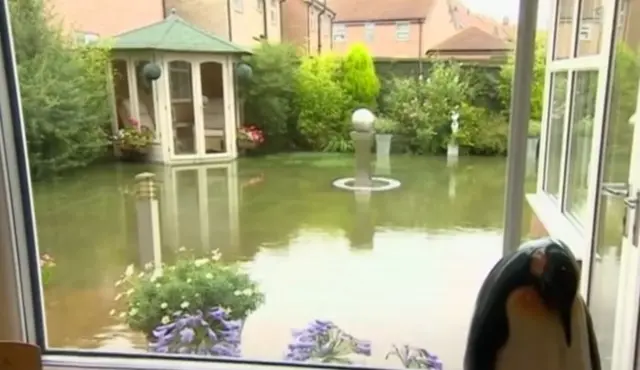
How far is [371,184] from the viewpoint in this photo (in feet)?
6.08

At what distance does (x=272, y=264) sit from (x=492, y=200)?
817 millimetres

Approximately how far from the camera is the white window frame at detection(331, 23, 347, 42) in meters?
1.60

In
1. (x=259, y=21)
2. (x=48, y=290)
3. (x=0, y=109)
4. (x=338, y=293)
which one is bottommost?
(x=338, y=293)

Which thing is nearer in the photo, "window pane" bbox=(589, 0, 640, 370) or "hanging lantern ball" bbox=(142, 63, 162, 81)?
"window pane" bbox=(589, 0, 640, 370)

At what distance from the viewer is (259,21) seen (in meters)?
Answer: 1.69

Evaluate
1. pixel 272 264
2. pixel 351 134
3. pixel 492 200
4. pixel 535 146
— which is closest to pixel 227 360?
pixel 272 264

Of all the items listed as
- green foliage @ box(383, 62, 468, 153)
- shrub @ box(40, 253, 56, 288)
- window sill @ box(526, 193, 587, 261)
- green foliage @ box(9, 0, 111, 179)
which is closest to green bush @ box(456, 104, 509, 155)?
green foliage @ box(383, 62, 468, 153)

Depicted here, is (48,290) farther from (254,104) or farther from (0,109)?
(254,104)

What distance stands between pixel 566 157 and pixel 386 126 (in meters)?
0.62

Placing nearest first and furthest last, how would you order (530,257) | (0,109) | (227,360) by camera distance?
Result: (530,257), (0,109), (227,360)

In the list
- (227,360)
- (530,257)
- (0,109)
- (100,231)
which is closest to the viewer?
(530,257)

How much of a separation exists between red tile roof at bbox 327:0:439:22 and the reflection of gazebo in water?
15.3 inches

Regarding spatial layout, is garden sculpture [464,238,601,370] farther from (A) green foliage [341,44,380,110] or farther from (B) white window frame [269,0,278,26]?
(B) white window frame [269,0,278,26]

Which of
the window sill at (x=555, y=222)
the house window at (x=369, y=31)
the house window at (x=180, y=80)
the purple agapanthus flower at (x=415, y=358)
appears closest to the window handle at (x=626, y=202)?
the window sill at (x=555, y=222)
